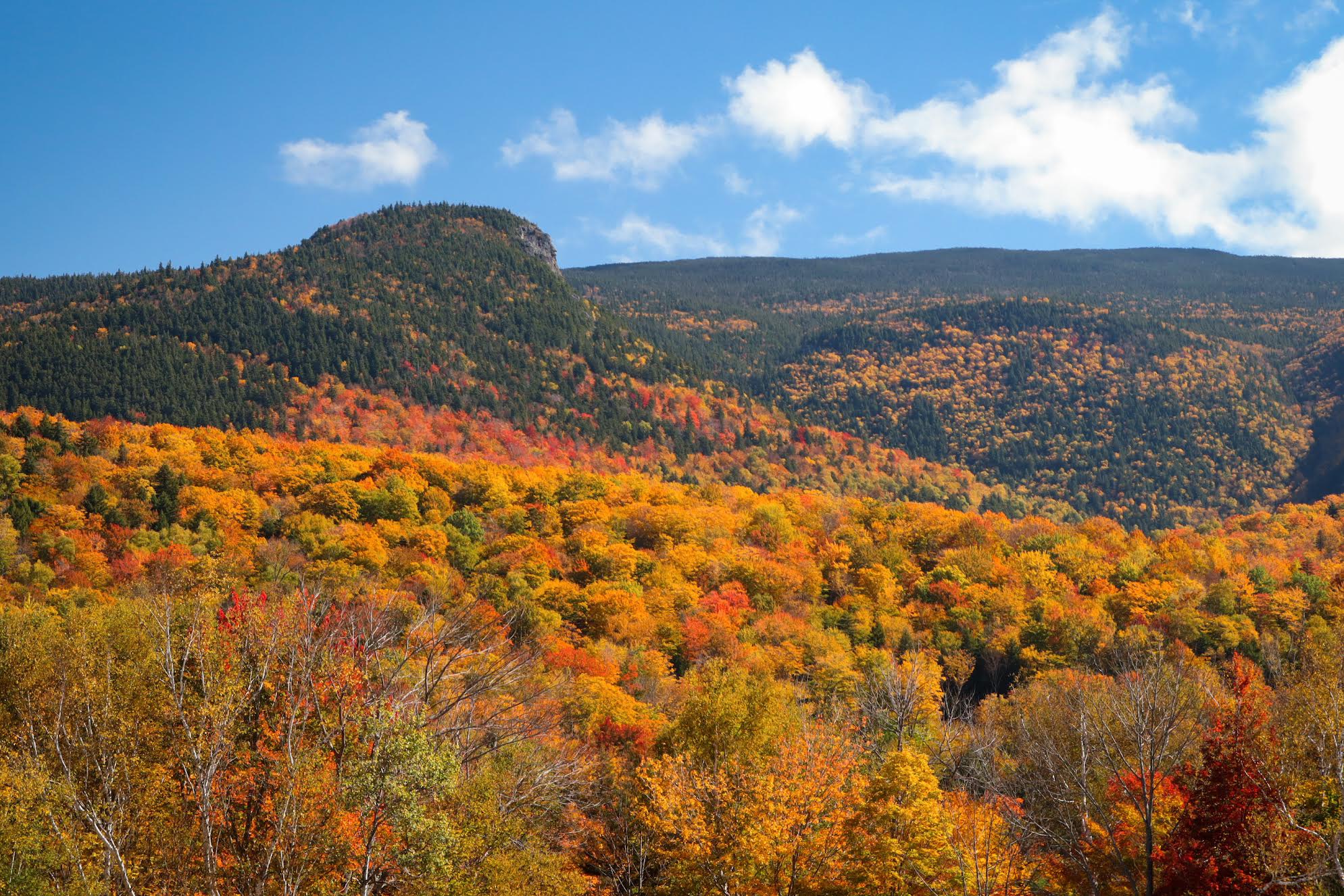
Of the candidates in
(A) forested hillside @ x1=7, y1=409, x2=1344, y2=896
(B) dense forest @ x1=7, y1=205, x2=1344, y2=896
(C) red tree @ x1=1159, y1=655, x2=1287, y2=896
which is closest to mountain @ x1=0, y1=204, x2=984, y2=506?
(B) dense forest @ x1=7, y1=205, x2=1344, y2=896

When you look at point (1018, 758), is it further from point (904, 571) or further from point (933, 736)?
point (904, 571)

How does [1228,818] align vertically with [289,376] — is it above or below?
below

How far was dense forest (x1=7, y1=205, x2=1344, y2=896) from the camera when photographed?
28.5m

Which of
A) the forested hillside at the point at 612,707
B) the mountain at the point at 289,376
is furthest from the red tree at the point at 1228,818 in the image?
the mountain at the point at 289,376

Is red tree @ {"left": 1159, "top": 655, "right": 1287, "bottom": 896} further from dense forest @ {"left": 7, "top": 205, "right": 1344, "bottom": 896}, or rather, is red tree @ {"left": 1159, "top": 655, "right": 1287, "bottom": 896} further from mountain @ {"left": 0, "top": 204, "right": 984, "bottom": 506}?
mountain @ {"left": 0, "top": 204, "right": 984, "bottom": 506}

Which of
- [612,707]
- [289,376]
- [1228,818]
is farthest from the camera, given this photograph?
[289,376]

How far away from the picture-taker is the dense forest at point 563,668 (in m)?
28.5

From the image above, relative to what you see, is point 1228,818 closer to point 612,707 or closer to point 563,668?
point 612,707

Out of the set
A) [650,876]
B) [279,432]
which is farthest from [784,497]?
[650,876]

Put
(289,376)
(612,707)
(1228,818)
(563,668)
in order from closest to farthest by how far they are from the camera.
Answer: (1228,818) < (612,707) < (563,668) < (289,376)

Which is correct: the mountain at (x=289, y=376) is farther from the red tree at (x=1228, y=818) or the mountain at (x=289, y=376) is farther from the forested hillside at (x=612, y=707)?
the red tree at (x=1228, y=818)

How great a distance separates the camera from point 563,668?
62.5 metres

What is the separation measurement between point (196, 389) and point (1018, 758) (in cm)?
13324

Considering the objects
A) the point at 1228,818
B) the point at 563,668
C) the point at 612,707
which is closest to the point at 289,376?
the point at 563,668
